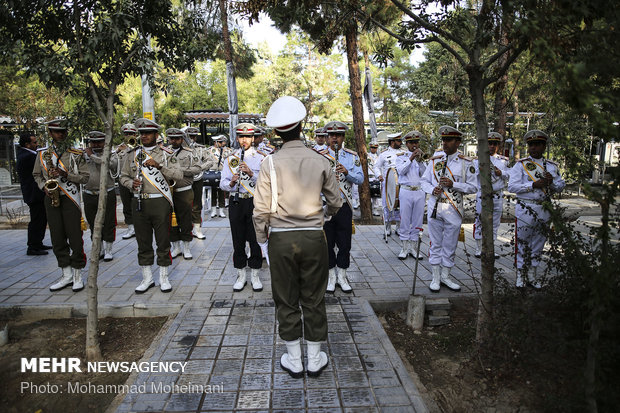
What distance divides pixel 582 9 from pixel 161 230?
528 centimetres

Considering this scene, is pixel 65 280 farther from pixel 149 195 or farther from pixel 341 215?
pixel 341 215

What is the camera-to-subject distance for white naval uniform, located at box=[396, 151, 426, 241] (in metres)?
7.59

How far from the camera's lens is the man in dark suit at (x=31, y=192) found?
25.0 feet

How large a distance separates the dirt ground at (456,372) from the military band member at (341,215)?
37.9 inches

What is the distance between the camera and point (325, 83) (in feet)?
101

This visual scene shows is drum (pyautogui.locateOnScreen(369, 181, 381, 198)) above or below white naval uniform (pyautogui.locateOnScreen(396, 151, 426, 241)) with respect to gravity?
below

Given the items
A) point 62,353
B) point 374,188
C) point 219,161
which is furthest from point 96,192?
point 374,188

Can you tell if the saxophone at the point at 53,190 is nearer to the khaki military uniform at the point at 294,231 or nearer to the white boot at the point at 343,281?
the khaki military uniform at the point at 294,231

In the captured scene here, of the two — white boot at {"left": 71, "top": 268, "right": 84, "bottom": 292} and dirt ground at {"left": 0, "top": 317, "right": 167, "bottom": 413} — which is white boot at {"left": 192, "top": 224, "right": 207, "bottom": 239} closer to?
white boot at {"left": 71, "top": 268, "right": 84, "bottom": 292}

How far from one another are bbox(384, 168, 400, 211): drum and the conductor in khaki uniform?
534 cm

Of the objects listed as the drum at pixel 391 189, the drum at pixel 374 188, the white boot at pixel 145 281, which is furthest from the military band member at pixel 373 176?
the white boot at pixel 145 281

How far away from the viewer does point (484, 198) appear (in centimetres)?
380

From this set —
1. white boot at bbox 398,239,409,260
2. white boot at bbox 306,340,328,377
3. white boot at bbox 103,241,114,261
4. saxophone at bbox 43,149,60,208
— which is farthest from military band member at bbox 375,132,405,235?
saxophone at bbox 43,149,60,208

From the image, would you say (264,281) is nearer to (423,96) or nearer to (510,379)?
(510,379)
